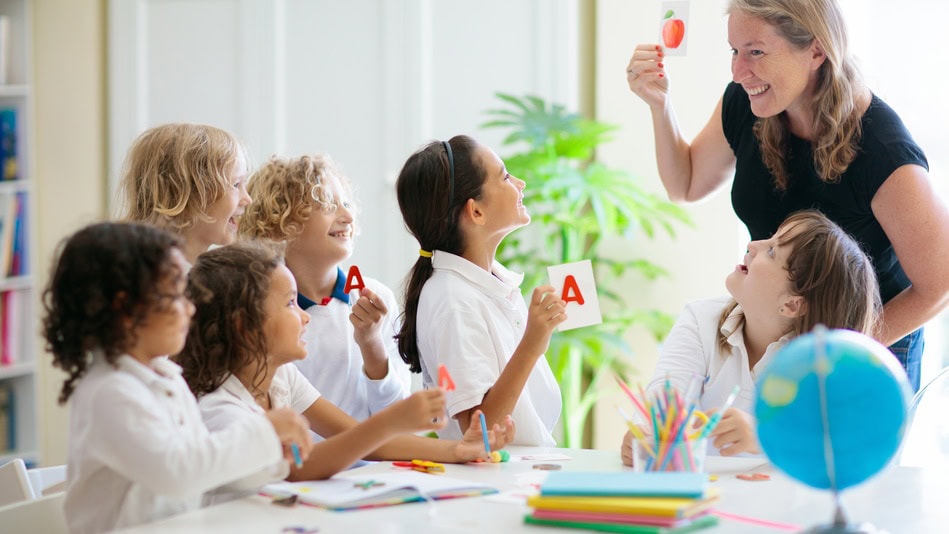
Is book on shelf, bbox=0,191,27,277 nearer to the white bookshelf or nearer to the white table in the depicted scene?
the white bookshelf

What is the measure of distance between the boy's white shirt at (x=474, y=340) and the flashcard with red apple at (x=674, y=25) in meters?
0.65

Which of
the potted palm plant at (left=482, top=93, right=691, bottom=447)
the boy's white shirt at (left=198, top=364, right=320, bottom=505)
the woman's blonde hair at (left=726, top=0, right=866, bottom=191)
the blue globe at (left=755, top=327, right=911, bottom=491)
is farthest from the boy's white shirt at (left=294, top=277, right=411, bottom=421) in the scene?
the potted palm plant at (left=482, top=93, right=691, bottom=447)

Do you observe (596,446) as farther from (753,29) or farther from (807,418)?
(807,418)

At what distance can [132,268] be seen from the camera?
133 cm

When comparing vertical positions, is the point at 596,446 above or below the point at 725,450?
below

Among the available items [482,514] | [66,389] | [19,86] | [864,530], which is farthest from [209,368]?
[19,86]

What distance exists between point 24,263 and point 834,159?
314 centimetres

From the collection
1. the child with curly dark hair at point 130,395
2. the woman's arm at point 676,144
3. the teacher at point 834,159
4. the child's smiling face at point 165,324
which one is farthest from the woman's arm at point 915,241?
the child's smiling face at point 165,324

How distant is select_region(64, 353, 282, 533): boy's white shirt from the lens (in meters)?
1.26

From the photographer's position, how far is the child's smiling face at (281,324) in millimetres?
1661

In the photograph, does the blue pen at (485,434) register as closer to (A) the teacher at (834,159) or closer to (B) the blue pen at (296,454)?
(B) the blue pen at (296,454)

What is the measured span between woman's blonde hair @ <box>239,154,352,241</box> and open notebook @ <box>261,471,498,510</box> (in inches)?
31.9

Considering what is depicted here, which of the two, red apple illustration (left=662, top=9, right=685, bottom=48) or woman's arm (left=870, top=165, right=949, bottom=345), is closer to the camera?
woman's arm (left=870, top=165, right=949, bottom=345)

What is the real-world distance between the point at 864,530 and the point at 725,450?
510mm
